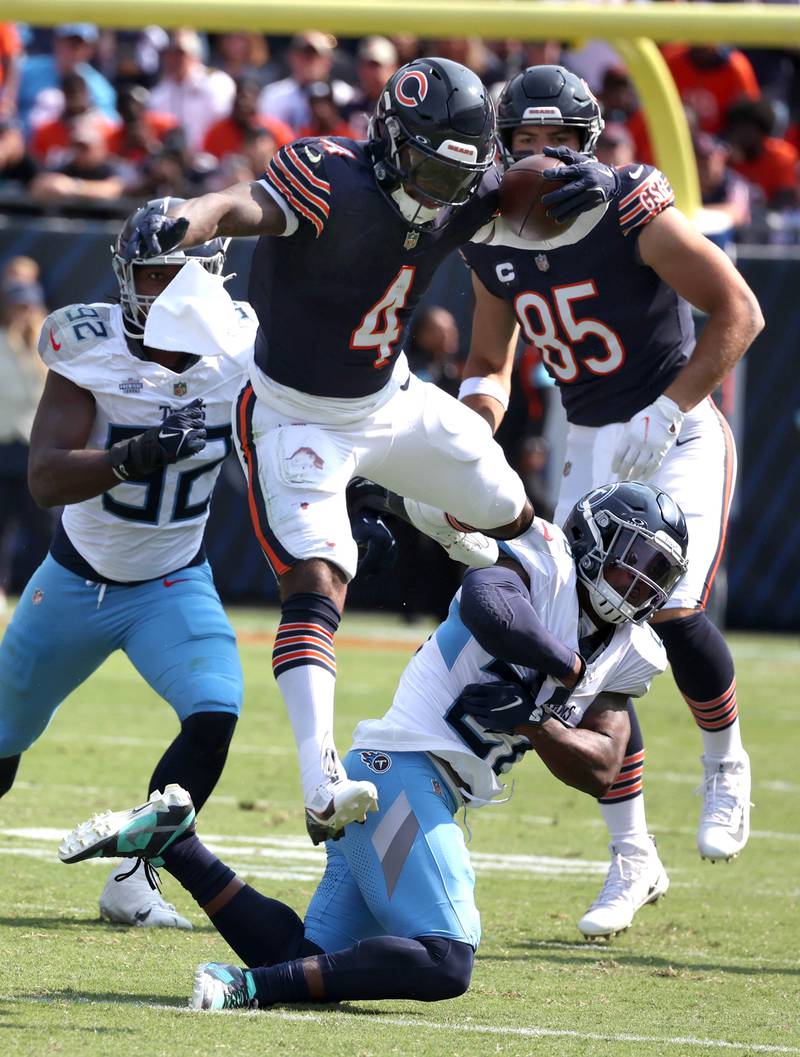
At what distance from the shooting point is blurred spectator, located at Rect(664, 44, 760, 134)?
12.5m

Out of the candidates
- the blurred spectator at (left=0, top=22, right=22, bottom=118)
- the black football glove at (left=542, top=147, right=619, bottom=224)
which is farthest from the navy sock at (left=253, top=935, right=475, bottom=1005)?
the blurred spectator at (left=0, top=22, right=22, bottom=118)

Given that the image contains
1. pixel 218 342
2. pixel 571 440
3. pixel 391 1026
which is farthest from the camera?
pixel 571 440

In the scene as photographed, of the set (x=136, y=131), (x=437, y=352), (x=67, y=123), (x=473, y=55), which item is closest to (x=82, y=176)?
(x=136, y=131)

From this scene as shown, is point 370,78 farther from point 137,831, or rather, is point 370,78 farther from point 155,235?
point 137,831

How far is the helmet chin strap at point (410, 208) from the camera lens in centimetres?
399

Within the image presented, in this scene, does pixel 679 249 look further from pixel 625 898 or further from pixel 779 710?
pixel 779 710

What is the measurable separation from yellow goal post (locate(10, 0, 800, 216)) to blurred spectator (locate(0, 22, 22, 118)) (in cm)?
487

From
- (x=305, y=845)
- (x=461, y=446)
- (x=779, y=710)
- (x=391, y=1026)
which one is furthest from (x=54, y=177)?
(x=391, y=1026)

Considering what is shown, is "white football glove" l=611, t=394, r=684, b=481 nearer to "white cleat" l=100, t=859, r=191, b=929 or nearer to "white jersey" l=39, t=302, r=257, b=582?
"white jersey" l=39, t=302, r=257, b=582

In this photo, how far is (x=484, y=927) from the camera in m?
4.64

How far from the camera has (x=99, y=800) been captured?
596cm

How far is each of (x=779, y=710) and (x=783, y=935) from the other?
13.5ft

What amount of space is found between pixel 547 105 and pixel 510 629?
5.71 feet

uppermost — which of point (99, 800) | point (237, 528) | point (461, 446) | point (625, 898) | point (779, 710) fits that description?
point (461, 446)
